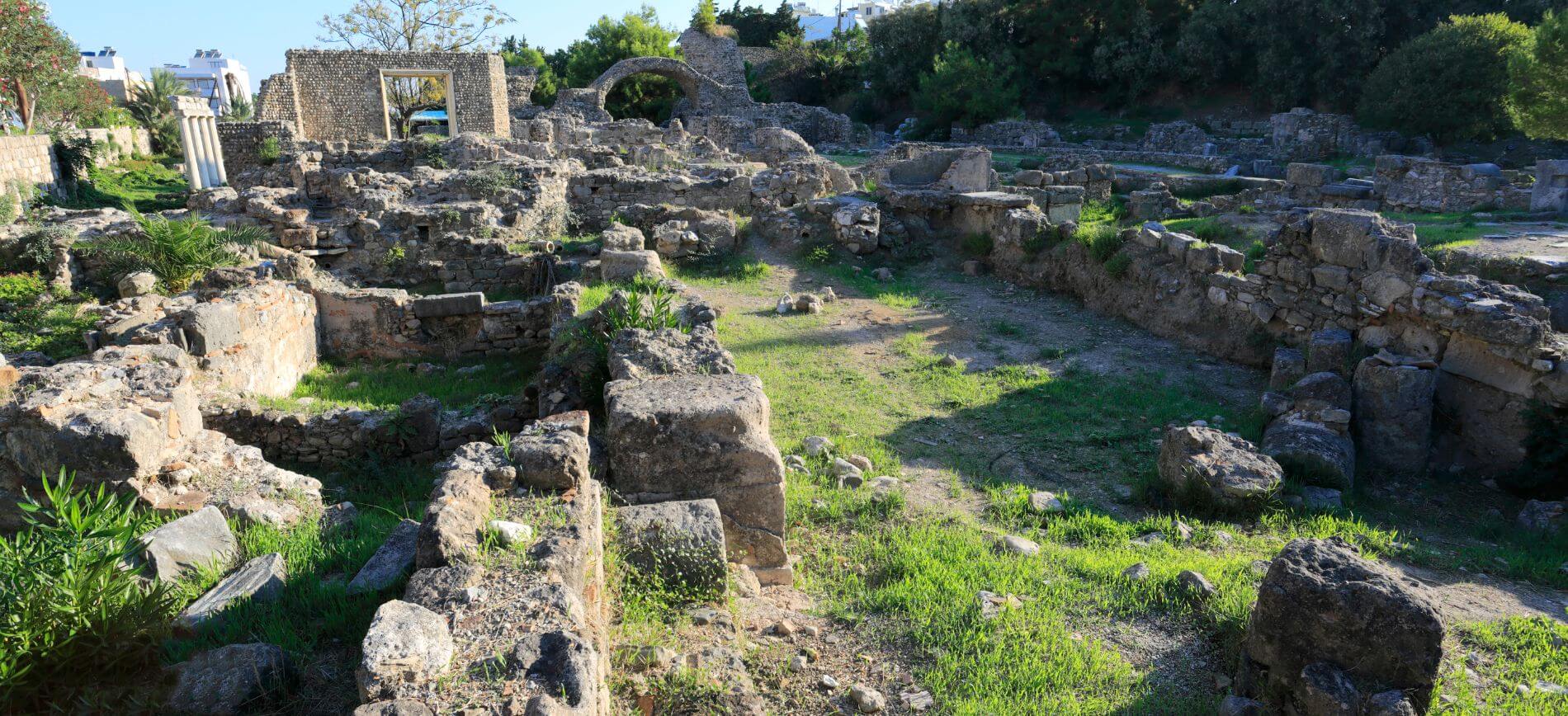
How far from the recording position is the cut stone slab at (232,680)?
8.82ft

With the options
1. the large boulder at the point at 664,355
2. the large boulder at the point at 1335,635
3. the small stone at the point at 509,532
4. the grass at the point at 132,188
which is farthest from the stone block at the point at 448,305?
the grass at the point at 132,188

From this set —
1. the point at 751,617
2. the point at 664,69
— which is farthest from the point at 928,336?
the point at 664,69

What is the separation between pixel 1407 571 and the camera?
4.55 meters

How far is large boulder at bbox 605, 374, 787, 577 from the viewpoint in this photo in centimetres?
426

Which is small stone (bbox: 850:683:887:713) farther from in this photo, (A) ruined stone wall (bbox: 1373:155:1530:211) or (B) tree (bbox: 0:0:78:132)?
(B) tree (bbox: 0:0:78:132)

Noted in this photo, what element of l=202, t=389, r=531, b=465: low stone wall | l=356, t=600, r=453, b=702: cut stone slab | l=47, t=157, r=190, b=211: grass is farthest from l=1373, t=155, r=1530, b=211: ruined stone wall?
l=47, t=157, r=190, b=211: grass

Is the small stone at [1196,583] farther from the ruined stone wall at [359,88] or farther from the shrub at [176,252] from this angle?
the ruined stone wall at [359,88]

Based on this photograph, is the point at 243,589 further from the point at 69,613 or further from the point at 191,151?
the point at 191,151

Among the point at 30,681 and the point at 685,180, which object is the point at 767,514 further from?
the point at 685,180

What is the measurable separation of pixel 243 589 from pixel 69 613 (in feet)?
2.01

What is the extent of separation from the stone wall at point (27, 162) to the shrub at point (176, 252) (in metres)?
9.38

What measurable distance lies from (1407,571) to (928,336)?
17.5 ft

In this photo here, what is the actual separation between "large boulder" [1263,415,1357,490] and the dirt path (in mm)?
1148

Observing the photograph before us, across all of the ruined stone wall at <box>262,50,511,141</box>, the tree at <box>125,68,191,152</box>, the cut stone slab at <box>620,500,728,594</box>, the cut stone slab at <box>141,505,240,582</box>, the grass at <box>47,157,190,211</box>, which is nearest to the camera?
the cut stone slab at <box>141,505,240,582</box>
